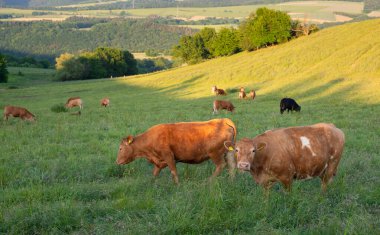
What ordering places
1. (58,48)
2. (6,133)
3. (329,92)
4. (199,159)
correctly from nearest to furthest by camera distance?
(199,159) < (6,133) < (329,92) < (58,48)

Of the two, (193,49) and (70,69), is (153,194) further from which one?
(193,49)

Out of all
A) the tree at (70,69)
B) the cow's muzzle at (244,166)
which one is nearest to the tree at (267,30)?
the tree at (70,69)

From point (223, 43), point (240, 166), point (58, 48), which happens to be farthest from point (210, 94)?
point (58, 48)

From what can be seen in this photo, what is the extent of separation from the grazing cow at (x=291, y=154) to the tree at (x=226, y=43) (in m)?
73.5

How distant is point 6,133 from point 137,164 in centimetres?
771

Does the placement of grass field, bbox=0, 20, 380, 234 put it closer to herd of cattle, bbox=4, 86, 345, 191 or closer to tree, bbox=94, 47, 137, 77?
herd of cattle, bbox=4, 86, 345, 191

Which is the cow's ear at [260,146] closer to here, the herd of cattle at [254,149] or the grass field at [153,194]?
the herd of cattle at [254,149]

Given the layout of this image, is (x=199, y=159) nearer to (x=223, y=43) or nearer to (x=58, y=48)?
(x=223, y=43)

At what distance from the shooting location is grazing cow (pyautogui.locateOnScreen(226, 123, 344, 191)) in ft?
23.8

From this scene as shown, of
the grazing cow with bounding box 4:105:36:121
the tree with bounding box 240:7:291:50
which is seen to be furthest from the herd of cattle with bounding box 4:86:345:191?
the tree with bounding box 240:7:291:50

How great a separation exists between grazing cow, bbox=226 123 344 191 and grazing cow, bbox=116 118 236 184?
4.62 ft

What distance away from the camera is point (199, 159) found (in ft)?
29.2

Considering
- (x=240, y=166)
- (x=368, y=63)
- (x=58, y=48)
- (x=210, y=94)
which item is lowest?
(x=58, y=48)

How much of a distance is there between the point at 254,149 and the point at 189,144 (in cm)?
195
